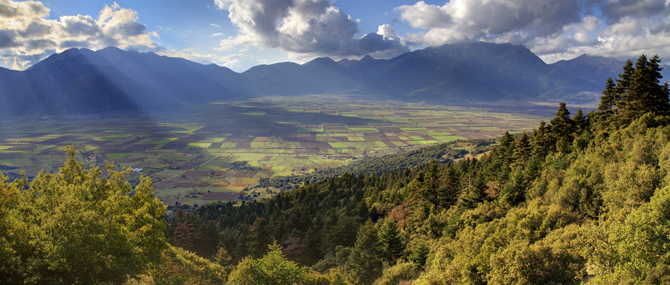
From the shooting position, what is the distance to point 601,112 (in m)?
51.0

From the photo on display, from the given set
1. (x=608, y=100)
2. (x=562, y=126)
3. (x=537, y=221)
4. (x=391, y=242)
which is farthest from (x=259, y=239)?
(x=608, y=100)

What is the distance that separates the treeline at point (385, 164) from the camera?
14388 cm

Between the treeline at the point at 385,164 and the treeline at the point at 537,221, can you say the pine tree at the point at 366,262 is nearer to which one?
the treeline at the point at 537,221

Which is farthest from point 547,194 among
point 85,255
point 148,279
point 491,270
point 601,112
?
point 85,255

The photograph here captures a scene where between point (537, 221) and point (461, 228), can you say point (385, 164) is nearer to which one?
point (461, 228)

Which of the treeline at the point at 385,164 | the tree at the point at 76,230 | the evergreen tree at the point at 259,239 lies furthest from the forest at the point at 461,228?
the treeline at the point at 385,164

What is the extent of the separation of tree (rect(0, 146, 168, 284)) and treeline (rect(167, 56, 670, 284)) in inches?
436

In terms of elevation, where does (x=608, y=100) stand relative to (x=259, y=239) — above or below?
above

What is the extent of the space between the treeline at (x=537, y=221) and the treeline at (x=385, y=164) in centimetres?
7557

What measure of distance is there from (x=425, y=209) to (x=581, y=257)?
2812cm

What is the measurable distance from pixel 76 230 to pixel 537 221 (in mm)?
32871

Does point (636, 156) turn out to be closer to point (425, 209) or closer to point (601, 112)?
point (425, 209)

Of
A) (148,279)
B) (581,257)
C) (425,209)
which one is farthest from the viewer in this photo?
(425,209)

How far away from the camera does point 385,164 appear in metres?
162
